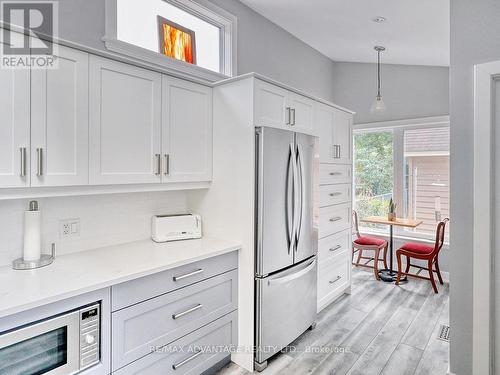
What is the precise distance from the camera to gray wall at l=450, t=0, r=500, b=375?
1880 mm

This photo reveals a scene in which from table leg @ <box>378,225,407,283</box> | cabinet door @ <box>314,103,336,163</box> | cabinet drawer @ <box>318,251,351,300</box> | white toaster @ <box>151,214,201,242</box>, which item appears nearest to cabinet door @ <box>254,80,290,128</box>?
cabinet door @ <box>314,103,336,163</box>

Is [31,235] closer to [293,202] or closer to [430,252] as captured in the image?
[293,202]

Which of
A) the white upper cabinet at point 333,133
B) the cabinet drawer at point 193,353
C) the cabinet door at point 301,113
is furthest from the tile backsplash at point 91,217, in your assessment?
the white upper cabinet at point 333,133

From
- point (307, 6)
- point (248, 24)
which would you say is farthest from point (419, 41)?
point (248, 24)

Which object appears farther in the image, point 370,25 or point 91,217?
point 370,25

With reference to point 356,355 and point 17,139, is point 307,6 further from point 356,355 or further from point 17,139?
point 356,355

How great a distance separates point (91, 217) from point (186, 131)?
→ 902 mm

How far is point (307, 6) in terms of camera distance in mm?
2971

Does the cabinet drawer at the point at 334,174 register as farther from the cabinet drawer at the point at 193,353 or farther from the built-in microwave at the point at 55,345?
the built-in microwave at the point at 55,345

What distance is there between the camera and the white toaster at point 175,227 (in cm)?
232

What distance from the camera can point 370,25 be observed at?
315 cm

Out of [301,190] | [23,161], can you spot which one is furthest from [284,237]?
[23,161]

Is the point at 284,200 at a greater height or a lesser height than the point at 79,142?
lesser

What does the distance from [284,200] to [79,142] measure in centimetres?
142
